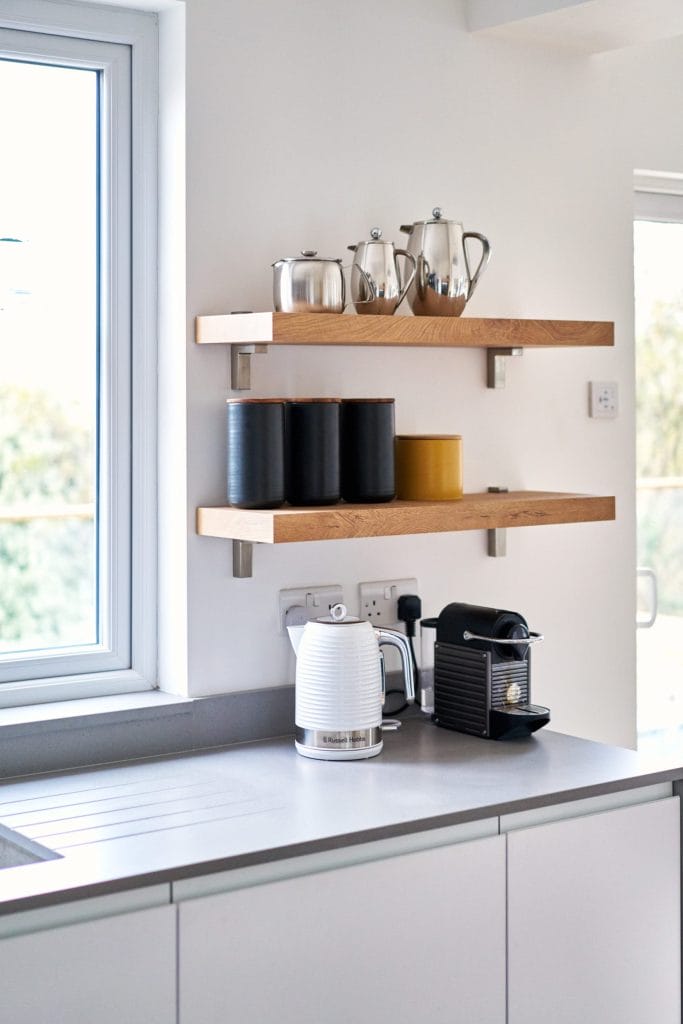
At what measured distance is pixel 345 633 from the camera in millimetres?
2232

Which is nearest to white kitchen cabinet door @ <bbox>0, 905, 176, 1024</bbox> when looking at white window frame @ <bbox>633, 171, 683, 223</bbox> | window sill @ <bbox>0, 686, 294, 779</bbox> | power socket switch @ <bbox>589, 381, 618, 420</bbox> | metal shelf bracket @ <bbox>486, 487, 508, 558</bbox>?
window sill @ <bbox>0, 686, 294, 779</bbox>

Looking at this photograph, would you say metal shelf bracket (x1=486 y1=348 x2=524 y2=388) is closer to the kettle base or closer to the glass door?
the glass door

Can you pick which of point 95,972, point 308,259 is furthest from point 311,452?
point 95,972

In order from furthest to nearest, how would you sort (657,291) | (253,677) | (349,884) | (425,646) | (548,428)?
1. (657,291)
2. (548,428)
3. (425,646)
4. (253,677)
5. (349,884)

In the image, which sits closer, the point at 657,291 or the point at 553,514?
the point at 553,514

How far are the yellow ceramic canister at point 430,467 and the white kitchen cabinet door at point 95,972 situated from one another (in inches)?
39.8

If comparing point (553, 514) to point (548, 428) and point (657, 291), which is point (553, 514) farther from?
point (657, 291)

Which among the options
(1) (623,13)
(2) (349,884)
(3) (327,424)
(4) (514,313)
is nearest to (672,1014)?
(2) (349,884)

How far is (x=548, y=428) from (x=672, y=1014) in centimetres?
122

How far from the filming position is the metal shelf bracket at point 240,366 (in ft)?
7.64

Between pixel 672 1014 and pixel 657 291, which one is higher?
pixel 657 291

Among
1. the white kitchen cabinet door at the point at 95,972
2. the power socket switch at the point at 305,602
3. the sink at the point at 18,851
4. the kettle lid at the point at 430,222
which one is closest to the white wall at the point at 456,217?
the power socket switch at the point at 305,602

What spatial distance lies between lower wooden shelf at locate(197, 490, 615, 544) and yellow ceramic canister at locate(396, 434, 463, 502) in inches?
1.5

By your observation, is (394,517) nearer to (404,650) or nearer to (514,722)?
(404,650)
